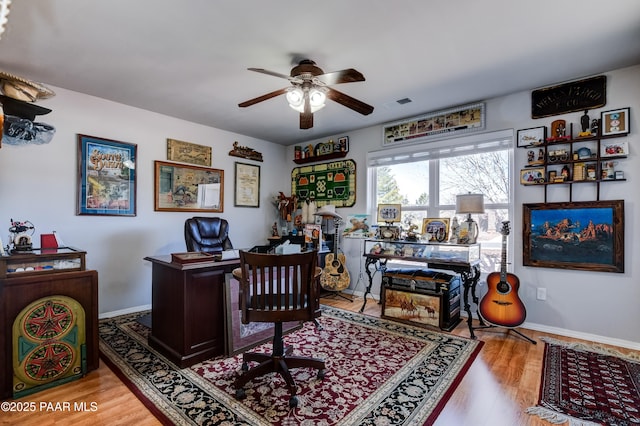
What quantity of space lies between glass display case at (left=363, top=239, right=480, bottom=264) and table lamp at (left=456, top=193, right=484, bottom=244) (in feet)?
0.42

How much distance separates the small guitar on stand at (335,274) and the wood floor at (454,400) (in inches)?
81.7

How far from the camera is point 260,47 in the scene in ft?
7.82

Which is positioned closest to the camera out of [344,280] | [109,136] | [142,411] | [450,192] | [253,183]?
[142,411]

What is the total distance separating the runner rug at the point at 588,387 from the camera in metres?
1.75

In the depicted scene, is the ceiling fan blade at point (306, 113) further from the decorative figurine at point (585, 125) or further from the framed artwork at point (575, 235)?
the decorative figurine at point (585, 125)

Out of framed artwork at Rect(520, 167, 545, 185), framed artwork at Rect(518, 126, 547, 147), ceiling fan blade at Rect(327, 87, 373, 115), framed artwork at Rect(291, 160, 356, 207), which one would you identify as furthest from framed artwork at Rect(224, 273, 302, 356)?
framed artwork at Rect(518, 126, 547, 147)

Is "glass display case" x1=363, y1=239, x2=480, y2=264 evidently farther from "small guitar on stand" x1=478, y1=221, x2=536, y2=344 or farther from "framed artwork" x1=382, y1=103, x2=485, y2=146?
"framed artwork" x1=382, y1=103, x2=485, y2=146

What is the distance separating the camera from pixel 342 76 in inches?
85.9

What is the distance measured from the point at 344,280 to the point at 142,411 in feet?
9.54

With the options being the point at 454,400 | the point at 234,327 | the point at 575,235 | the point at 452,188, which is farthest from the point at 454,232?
the point at 234,327

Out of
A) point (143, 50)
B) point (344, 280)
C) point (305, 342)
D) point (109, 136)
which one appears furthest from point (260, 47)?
point (344, 280)

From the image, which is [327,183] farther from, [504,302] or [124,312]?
[124,312]

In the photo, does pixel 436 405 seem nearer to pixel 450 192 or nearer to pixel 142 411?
pixel 142 411

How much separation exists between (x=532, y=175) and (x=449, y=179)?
0.89 meters
